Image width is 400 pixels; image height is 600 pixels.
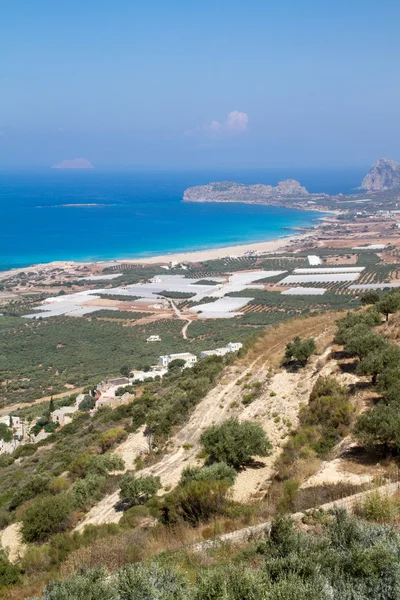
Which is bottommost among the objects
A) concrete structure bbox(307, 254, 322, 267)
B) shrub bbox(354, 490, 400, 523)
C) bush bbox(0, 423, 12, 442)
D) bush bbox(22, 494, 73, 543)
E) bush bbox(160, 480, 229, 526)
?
bush bbox(0, 423, 12, 442)

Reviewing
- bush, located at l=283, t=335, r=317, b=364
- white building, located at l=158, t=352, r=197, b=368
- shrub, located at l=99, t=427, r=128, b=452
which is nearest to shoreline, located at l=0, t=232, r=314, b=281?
white building, located at l=158, t=352, r=197, b=368

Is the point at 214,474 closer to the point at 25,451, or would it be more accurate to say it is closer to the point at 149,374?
the point at 25,451

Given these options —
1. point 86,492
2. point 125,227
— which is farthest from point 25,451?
point 125,227

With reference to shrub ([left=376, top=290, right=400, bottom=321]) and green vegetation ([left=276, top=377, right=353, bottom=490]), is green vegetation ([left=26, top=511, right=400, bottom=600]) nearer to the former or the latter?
green vegetation ([left=276, top=377, right=353, bottom=490])

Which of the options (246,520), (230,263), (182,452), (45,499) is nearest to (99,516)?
(45,499)

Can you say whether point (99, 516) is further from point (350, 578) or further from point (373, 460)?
point (350, 578)

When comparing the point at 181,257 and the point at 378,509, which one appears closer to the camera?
the point at 378,509

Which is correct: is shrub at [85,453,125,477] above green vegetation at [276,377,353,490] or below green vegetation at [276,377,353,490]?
below
